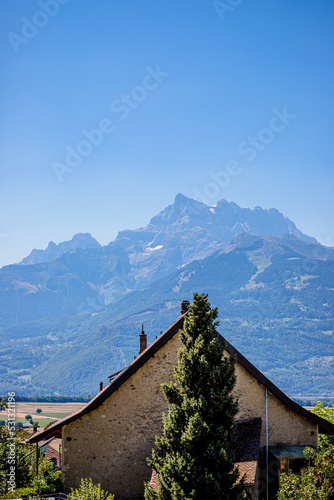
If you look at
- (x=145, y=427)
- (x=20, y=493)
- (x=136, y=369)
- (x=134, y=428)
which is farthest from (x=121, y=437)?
(x=20, y=493)

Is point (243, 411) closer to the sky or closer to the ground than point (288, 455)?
closer to the sky

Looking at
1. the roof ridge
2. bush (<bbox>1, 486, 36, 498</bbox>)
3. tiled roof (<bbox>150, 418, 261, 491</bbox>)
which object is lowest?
bush (<bbox>1, 486, 36, 498</bbox>)

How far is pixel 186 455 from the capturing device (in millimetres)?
19953

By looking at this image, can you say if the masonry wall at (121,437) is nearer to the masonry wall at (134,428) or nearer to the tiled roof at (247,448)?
the masonry wall at (134,428)

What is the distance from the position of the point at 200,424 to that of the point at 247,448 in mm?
5154

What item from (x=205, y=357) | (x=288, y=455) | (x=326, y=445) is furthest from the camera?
(x=326, y=445)

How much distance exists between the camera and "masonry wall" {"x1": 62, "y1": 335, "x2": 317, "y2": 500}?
83.3ft

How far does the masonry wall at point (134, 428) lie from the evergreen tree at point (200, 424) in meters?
4.47

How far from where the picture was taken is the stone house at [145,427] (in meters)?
25.3

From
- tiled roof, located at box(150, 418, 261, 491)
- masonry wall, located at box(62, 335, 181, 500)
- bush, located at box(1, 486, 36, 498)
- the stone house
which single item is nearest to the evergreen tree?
tiled roof, located at box(150, 418, 261, 491)

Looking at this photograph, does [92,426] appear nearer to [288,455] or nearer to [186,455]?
[186,455]

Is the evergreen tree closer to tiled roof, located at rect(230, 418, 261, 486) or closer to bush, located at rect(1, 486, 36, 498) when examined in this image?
tiled roof, located at rect(230, 418, 261, 486)

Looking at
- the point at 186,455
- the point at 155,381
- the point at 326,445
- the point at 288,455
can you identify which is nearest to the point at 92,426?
the point at 155,381

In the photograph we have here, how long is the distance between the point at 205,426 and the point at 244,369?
6855 mm
